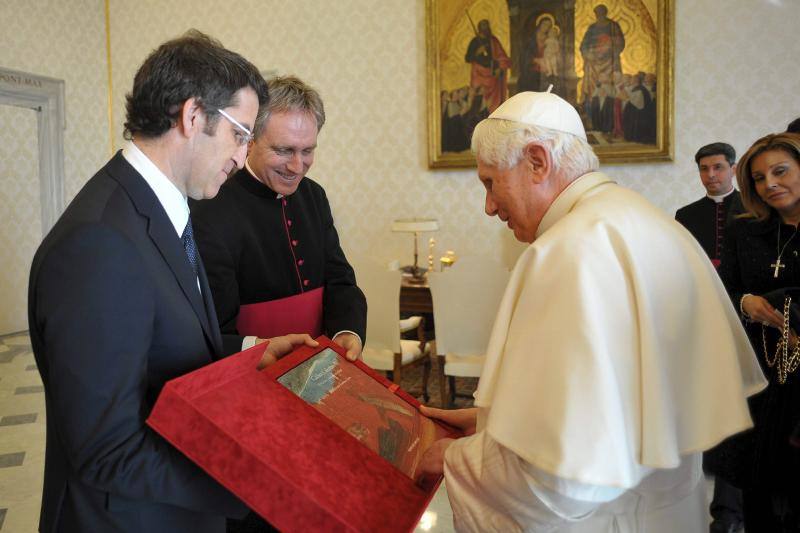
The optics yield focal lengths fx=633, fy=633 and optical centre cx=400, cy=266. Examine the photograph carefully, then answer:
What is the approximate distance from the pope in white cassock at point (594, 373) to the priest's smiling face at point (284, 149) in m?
0.95

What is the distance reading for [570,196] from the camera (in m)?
1.45

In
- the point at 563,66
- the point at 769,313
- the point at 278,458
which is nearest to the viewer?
the point at 278,458

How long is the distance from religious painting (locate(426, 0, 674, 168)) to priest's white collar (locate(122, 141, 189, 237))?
5.55m

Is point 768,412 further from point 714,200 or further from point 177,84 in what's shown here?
point 714,200

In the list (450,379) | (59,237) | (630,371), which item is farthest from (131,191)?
(450,379)

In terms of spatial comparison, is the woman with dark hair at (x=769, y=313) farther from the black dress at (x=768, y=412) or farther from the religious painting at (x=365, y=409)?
the religious painting at (x=365, y=409)

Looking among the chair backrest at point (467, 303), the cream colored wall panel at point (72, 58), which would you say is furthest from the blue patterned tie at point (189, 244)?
the cream colored wall panel at point (72, 58)

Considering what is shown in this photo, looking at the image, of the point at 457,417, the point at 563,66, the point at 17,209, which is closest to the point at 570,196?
the point at 457,417

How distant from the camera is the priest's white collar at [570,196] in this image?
1443mm

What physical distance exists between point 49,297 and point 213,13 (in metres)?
7.99

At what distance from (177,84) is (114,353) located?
0.59 meters

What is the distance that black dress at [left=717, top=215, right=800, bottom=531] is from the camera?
2367mm

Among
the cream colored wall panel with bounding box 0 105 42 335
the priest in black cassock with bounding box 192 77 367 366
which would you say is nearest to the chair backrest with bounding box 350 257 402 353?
the priest in black cassock with bounding box 192 77 367 366

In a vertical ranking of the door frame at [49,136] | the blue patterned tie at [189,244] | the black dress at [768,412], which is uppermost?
the door frame at [49,136]
